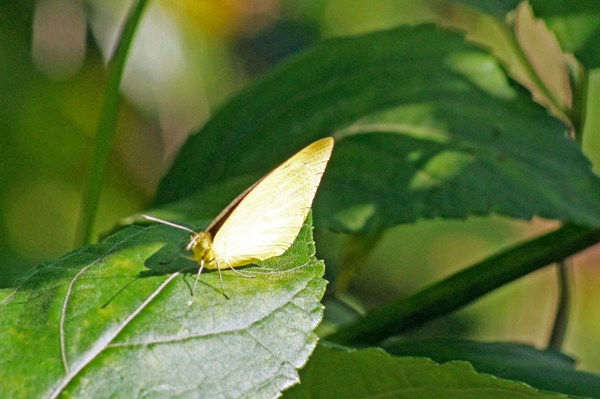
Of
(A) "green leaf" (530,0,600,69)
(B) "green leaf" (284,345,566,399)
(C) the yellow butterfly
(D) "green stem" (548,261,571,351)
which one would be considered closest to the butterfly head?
(C) the yellow butterfly

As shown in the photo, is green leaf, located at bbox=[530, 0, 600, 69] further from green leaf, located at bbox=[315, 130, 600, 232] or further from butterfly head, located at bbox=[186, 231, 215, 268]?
butterfly head, located at bbox=[186, 231, 215, 268]

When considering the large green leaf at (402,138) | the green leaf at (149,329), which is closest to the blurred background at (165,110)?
the large green leaf at (402,138)

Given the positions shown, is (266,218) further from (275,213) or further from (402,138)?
(402,138)

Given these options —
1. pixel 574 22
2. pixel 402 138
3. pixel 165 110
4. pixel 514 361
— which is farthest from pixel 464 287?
pixel 165 110

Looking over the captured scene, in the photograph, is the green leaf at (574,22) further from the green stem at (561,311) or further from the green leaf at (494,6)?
the green stem at (561,311)

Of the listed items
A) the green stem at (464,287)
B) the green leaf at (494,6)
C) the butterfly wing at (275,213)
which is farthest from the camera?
the green leaf at (494,6)

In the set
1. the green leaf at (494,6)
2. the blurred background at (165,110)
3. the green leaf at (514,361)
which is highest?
the green leaf at (494,6)

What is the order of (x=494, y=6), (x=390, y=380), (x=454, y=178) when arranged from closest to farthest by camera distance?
(x=390, y=380), (x=454, y=178), (x=494, y=6)
